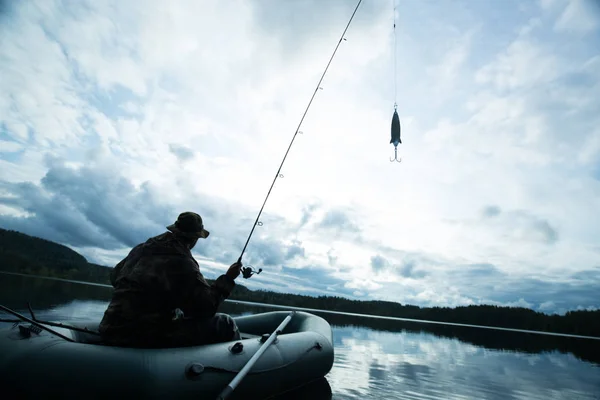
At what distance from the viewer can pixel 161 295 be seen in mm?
3627

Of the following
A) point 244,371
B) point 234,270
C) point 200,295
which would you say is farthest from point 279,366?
point 200,295

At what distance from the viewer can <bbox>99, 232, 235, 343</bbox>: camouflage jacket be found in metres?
3.59

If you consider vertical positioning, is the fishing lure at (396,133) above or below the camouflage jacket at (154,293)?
above

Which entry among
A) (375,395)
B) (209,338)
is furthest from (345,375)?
(209,338)

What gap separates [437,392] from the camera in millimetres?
6492

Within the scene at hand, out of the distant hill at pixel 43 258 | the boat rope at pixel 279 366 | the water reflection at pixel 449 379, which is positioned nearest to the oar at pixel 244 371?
the boat rope at pixel 279 366

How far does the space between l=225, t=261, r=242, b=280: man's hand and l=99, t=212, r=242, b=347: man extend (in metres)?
0.26

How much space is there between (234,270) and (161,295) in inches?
42.8

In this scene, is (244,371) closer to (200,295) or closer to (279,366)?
(200,295)

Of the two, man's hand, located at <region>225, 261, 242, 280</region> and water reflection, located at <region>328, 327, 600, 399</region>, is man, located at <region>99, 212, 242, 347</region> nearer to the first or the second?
man's hand, located at <region>225, 261, 242, 280</region>

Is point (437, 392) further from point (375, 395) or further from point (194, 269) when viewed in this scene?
point (194, 269)

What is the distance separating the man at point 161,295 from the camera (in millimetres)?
3600

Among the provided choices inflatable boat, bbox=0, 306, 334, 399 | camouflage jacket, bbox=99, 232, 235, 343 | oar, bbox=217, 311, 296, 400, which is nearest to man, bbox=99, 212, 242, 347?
camouflage jacket, bbox=99, 232, 235, 343

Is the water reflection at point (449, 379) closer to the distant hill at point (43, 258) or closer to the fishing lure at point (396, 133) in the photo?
the fishing lure at point (396, 133)
